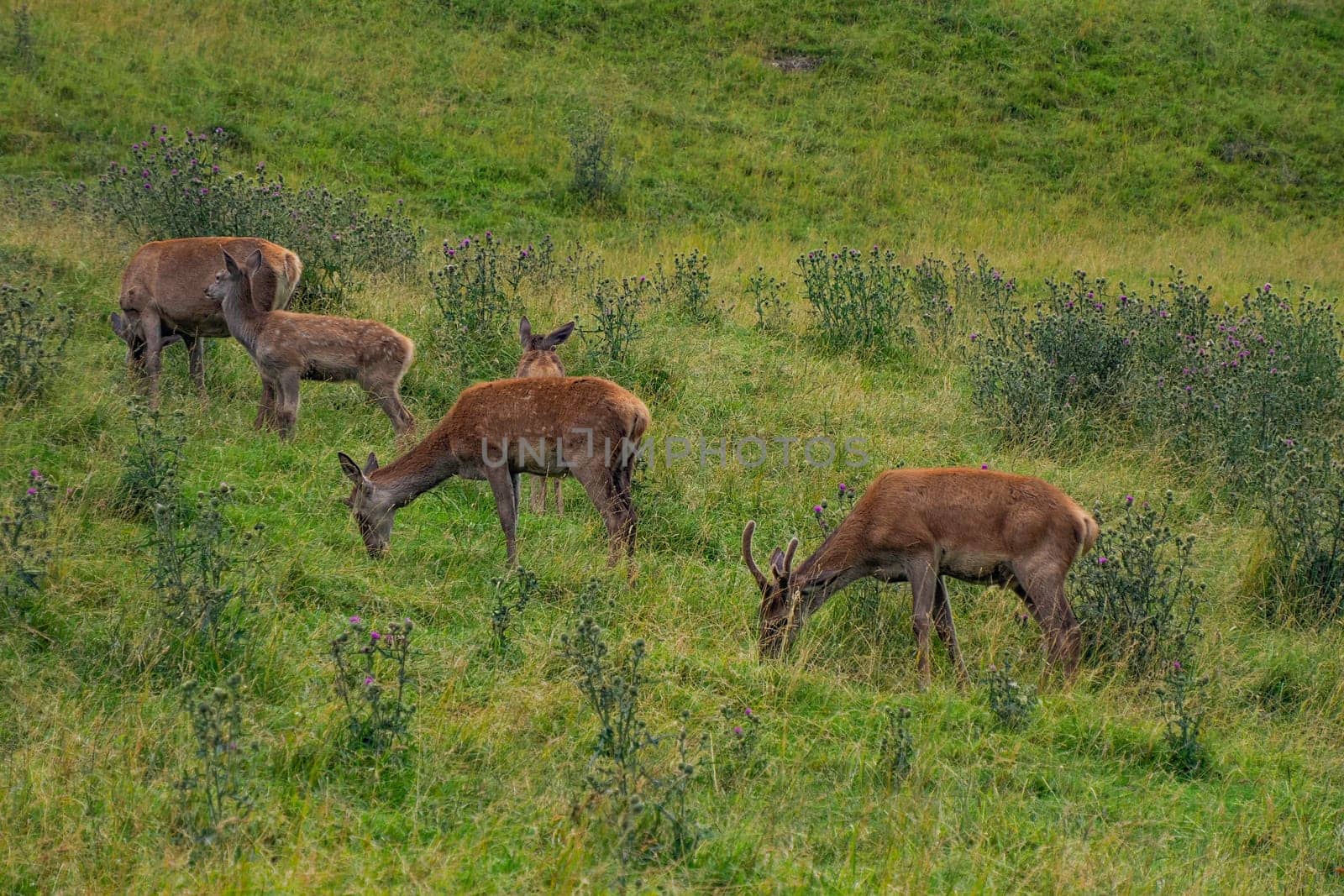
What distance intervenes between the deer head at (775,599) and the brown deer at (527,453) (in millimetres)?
1107

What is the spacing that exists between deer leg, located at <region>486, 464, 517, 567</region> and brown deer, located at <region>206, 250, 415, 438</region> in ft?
5.96

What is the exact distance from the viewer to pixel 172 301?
33.1 feet

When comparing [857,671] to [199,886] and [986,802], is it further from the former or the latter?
[199,886]

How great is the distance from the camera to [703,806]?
16.1ft

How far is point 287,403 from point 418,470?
1708 mm

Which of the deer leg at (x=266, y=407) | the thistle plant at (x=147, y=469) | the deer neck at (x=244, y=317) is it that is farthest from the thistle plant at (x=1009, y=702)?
the deer neck at (x=244, y=317)

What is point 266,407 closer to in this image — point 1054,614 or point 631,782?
point 631,782

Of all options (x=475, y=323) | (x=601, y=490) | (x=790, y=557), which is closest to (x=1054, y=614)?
(x=790, y=557)

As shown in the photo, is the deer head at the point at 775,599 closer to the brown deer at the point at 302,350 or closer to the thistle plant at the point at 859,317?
the brown deer at the point at 302,350

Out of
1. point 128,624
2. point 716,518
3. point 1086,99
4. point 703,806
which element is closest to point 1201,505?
point 716,518

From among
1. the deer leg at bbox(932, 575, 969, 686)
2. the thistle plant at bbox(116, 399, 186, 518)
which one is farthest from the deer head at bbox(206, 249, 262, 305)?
the deer leg at bbox(932, 575, 969, 686)

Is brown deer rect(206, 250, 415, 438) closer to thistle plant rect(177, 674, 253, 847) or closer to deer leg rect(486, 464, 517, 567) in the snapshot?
deer leg rect(486, 464, 517, 567)

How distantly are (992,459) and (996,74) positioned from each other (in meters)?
20.1

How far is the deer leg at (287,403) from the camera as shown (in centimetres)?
924
